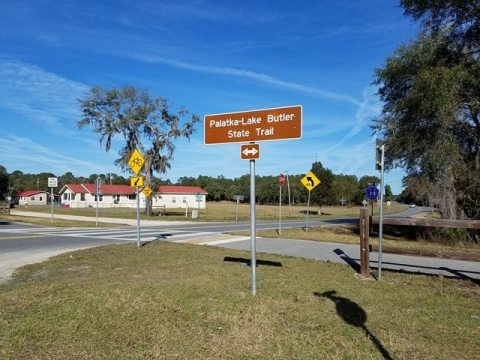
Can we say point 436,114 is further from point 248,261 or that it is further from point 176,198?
point 176,198

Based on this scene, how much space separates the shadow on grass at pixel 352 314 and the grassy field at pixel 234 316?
2cm

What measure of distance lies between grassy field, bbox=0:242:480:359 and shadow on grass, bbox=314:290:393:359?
0.02 meters

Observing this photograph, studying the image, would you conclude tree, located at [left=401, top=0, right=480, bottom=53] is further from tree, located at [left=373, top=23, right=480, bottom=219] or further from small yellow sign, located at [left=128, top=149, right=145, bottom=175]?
small yellow sign, located at [left=128, top=149, right=145, bottom=175]

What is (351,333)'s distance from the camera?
17.0 ft

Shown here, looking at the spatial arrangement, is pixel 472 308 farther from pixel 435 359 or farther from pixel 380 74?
pixel 380 74

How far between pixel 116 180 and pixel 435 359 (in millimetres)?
146127

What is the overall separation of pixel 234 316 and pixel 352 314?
164cm

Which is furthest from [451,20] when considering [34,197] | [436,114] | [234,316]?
[34,197]

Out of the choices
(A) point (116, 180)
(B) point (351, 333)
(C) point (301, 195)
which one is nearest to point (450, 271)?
(B) point (351, 333)

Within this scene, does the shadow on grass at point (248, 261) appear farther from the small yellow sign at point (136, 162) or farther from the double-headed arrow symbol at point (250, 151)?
the small yellow sign at point (136, 162)

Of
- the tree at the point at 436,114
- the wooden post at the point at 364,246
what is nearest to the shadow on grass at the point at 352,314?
the wooden post at the point at 364,246

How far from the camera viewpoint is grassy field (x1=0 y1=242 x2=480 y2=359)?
4.67m

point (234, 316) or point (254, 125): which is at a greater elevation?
point (254, 125)

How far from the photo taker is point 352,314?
6.02m
